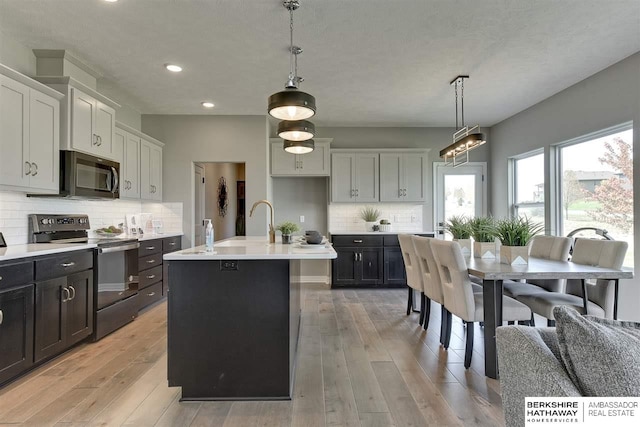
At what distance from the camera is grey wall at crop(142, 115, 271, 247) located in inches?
209

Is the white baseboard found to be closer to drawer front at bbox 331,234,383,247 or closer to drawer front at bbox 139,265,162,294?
drawer front at bbox 331,234,383,247

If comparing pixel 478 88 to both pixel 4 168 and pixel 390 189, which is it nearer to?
pixel 390 189

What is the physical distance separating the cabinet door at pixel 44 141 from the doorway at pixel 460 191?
209 inches

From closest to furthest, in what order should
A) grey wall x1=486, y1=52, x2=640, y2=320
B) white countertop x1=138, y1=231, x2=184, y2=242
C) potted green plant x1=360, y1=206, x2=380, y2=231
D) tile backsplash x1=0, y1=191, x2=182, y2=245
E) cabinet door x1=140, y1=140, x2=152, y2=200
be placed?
tile backsplash x1=0, y1=191, x2=182, y2=245, grey wall x1=486, y1=52, x2=640, y2=320, white countertop x1=138, y1=231, x2=184, y2=242, cabinet door x1=140, y1=140, x2=152, y2=200, potted green plant x1=360, y1=206, x2=380, y2=231

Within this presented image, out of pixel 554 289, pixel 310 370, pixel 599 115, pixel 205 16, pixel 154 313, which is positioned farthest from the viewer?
pixel 154 313

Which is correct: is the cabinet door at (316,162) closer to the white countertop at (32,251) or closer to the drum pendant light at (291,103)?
the drum pendant light at (291,103)

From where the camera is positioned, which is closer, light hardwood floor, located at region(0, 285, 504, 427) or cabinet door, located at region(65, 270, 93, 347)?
light hardwood floor, located at region(0, 285, 504, 427)

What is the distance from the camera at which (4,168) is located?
2586 millimetres

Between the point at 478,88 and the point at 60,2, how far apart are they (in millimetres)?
4190

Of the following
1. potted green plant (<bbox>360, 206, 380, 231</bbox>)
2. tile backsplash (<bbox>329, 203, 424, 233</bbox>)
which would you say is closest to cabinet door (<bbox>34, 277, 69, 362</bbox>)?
tile backsplash (<bbox>329, 203, 424, 233</bbox>)

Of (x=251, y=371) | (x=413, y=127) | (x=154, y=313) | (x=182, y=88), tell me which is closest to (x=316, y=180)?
(x=413, y=127)

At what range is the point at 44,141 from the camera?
2963mm

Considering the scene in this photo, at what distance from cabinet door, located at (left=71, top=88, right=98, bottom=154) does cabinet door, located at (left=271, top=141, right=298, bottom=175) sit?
2.65 metres

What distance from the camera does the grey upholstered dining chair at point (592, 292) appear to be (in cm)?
256
